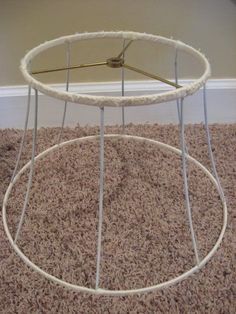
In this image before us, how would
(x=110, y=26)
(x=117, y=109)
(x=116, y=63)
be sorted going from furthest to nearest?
(x=117, y=109)
(x=110, y=26)
(x=116, y=63)

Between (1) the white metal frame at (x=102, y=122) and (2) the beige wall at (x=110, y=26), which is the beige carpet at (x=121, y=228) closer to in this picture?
(1) the white metal frame at (x=102, y=122)

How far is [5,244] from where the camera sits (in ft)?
2.57

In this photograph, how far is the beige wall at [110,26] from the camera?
3.43 feet

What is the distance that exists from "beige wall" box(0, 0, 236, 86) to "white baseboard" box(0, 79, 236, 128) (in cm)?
4

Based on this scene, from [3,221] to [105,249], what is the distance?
219 millimetres

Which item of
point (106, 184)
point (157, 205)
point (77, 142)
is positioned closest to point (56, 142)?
point (77, 142)

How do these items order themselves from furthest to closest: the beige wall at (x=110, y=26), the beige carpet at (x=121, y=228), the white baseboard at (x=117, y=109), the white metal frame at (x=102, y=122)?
the white baseboard at (x=117, y=109) < the beige wall at (x=110, y=26) < the beige carpet at (x=121, y=228) < the white metal frame at (x=102, y=122)

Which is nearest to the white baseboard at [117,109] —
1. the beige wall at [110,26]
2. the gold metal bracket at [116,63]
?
the beige wall at [110,26]

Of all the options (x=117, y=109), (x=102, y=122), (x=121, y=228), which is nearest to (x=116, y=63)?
(x=102, y=122)

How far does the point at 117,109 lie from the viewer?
Answer: 1193 millimetres

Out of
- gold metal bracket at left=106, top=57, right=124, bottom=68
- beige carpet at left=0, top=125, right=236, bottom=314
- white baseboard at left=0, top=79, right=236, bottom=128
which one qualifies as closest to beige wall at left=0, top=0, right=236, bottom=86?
white baseboard at left=0, top=79, right=236, bottom=128

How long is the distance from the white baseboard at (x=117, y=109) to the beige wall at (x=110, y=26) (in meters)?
0.04

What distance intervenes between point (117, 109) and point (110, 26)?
0.24 m

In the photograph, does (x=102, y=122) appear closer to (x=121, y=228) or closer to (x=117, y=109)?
(x=121, y=228)
